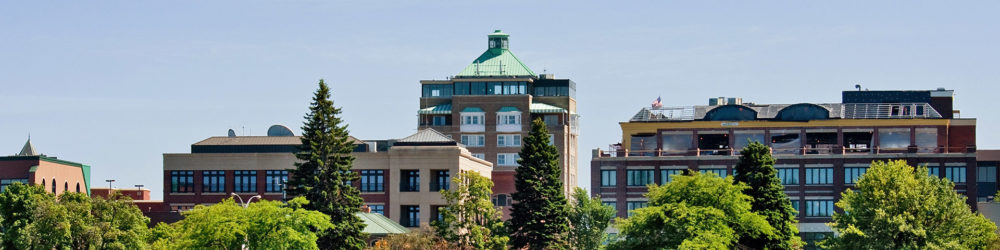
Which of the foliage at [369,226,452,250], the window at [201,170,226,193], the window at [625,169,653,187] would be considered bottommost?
the foliage at [369,226,452,250]

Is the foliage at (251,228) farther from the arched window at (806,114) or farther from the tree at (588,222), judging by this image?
the arched window at (806,114)

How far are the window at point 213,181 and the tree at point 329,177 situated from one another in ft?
142

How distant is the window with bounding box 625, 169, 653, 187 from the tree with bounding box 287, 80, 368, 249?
31.4 m

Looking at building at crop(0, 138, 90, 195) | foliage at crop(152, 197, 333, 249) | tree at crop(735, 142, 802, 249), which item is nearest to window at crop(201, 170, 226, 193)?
building at crop(0, 138, 90, 195)

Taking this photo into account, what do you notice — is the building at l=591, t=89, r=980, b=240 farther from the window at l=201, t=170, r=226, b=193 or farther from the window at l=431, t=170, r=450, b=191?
the window at l=201, t=170, r=226, b=193

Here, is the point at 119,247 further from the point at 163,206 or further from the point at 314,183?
the point at 163,206

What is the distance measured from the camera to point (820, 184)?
164 metres

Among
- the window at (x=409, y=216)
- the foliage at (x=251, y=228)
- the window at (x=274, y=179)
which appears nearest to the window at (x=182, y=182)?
the window at (x=274, y=179)

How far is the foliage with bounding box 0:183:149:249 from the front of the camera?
136 meters

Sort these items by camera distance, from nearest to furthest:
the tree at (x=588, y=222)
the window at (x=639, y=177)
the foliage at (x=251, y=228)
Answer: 1. the foliage at (x=251, y=228)
2. the tree at (x=588, y=222)
3. the window at (x=639, y=177)

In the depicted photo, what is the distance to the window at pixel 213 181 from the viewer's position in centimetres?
18338

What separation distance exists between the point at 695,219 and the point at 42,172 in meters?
78.2

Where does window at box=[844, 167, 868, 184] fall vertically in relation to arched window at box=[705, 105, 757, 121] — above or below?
below

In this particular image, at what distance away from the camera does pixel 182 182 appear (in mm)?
184000
